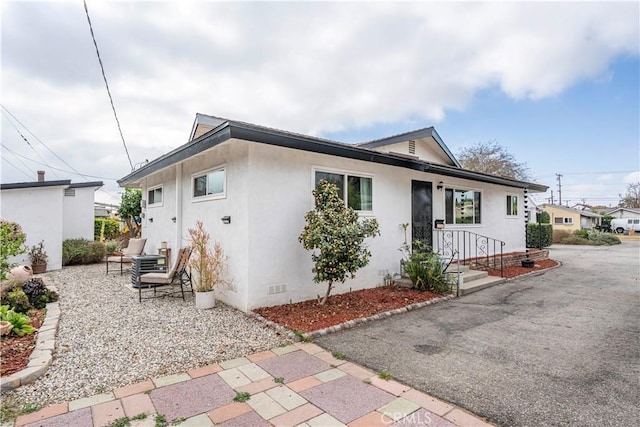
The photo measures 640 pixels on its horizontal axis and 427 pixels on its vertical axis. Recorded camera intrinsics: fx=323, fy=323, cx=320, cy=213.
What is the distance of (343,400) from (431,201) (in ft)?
23.1

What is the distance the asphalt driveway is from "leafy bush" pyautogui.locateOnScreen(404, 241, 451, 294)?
18.6 inches

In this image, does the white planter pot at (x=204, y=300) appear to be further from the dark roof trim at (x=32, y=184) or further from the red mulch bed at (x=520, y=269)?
the dark roof trim at (x=32, y=184)


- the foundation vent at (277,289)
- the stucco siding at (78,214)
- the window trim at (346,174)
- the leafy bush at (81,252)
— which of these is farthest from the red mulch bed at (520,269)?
the stucco siding at (78,214)

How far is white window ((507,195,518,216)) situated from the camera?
12242mm

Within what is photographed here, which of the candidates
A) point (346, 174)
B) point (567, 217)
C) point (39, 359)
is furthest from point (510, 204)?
point (567, 217)

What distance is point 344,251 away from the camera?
525 centimetres

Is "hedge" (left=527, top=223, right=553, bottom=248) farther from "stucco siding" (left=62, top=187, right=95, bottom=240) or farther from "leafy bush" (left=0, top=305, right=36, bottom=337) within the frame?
"stucco siding" (left=62, top=187, right=95, bottom=240)

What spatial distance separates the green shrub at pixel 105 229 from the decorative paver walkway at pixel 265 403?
569 inches

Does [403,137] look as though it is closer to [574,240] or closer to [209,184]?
[209,184]

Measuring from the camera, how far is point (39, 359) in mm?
3459

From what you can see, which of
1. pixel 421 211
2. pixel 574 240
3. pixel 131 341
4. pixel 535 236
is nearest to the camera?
pixel 131 341

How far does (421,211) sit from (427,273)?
7.16ft

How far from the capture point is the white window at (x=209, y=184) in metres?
6.29

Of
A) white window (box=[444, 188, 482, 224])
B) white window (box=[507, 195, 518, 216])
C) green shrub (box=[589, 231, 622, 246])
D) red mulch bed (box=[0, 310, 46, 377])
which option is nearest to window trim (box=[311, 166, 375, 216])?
white window (box=[444, 188, 482, 224])
